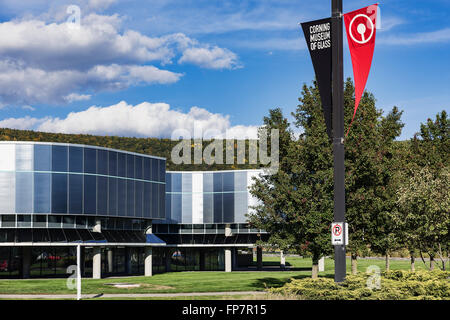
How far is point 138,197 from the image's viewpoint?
58844 millimetres

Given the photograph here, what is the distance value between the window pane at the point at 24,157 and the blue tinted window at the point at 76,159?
341 centimetres

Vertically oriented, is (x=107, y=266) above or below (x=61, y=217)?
below

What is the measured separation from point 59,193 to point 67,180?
1.36 m

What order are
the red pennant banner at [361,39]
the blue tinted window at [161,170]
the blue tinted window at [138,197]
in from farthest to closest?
the blue tinted window at [161,170] < the blue tinted window at [138,197] < the red pennant banner at [361,39]

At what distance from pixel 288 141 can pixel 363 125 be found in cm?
434

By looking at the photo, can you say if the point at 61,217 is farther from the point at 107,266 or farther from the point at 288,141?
the point at 288,141

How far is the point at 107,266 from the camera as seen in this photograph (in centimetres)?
5928

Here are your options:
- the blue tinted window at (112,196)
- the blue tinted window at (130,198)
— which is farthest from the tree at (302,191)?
the blue tinted window at (130,198)

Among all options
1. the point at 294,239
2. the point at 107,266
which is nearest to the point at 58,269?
the point at 107,266

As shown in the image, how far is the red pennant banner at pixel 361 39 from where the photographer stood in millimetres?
17906

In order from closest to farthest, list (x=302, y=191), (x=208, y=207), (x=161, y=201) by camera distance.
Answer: (x=302, y=191)
(x=161, y=201)
(x=208, y=207)

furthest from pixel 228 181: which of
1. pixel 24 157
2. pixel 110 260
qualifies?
pixel 24 157

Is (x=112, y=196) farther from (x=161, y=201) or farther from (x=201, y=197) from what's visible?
(x=201, y=197)

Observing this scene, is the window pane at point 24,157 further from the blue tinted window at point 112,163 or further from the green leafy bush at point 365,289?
the green leafy bush at point 365,289
